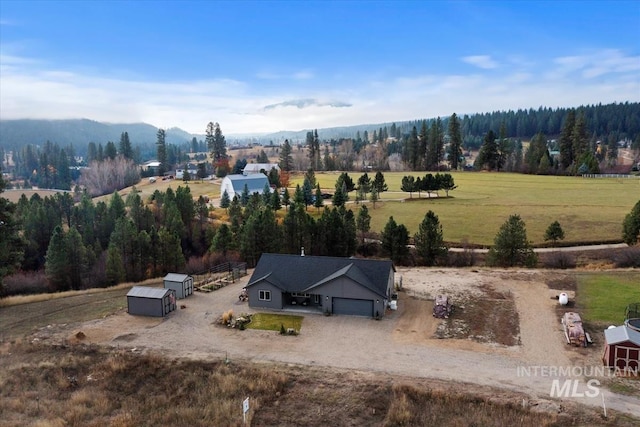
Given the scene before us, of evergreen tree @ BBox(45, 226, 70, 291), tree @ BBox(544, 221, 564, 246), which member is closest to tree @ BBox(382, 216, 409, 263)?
tree @ BBox(544, 221, 564, 246)

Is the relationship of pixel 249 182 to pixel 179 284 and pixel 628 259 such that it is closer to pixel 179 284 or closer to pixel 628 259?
pixel 179 284

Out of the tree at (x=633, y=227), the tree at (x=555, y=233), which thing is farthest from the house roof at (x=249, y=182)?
the tree at (x=633, y=227)

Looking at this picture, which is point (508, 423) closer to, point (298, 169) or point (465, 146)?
point (298, 169)

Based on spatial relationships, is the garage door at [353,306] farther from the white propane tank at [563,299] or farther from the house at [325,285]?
the white propane tank at [563,299]

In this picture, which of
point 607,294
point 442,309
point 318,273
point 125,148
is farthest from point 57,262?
point 125,148

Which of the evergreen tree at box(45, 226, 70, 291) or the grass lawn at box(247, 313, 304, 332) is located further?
the evergreen tree at box(45, 226, 70, 291)

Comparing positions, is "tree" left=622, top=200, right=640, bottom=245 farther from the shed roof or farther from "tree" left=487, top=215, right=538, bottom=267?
the shed roof
